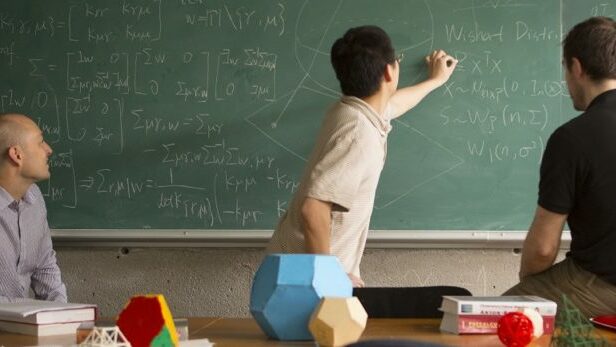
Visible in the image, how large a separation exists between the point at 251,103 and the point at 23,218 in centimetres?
101

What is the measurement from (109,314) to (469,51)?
6.09 ft

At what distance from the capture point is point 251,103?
398cm

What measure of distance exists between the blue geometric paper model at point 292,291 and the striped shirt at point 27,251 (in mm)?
1588

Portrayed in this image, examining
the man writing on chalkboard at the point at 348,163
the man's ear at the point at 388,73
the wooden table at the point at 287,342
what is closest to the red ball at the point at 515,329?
the wooden table at the point at 287,342

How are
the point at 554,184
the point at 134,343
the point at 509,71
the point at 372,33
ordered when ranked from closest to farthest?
the point at 134,343
the point at 554,184
the point at 372,33
the point at 509,71

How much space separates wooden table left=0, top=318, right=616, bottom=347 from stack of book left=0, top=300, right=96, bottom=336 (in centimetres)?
3

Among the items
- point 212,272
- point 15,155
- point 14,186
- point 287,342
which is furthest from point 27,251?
point 287,342

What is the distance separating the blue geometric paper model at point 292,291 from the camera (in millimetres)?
2178

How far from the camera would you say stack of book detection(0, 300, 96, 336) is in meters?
2.39

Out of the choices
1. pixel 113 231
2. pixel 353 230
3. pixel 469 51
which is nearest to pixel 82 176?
pixel 113 231

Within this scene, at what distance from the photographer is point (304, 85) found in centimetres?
395

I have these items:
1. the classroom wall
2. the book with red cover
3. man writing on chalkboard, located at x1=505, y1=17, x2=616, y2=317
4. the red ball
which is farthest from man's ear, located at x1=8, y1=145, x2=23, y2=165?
the red ball

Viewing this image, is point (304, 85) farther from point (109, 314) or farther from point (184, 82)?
point (109, 314)

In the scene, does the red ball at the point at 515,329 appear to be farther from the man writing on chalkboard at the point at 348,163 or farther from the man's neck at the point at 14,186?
the man's neck at the point at 14,186
